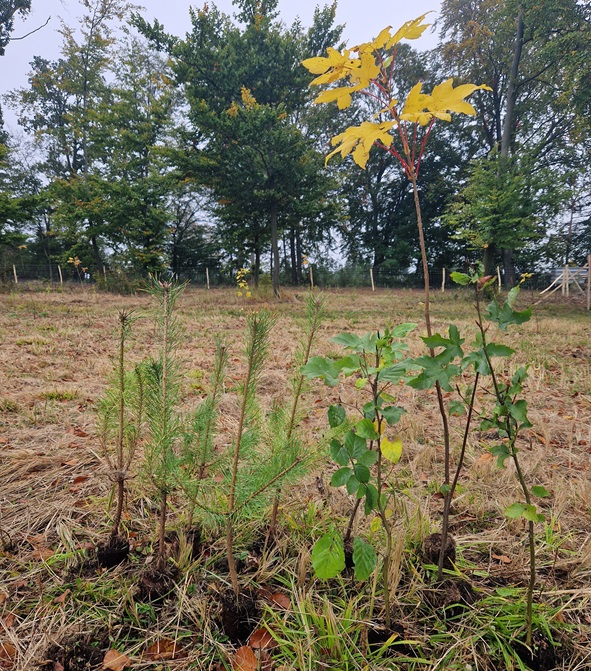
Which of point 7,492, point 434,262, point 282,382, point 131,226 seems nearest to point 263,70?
point 131,226

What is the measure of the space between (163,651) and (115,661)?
0.10 metres

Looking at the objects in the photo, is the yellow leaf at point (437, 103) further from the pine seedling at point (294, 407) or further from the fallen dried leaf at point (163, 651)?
the fallen dried leaf at point (163, 651)

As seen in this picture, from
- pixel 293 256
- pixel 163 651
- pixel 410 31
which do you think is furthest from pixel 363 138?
pixel 293 256

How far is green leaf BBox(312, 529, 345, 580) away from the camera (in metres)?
0.75

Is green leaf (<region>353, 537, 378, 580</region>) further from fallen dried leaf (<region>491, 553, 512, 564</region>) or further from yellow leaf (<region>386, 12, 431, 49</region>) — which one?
yellow leaf (<region>386, 12, 431, 49</region>)

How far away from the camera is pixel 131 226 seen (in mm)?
17828

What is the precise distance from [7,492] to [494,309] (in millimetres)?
1808

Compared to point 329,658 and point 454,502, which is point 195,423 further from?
point 454,502

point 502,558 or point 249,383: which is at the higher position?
point 249,383

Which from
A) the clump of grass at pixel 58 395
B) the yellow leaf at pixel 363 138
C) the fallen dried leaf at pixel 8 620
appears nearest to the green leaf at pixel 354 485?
the yellow leaf at pixel 363 138

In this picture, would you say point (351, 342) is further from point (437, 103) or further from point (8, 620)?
point (8, 620)

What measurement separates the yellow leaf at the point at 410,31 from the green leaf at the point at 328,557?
107 centimetres

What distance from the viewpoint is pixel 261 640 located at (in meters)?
0.85

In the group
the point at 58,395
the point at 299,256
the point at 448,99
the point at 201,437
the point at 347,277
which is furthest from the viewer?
the point at 299,256
